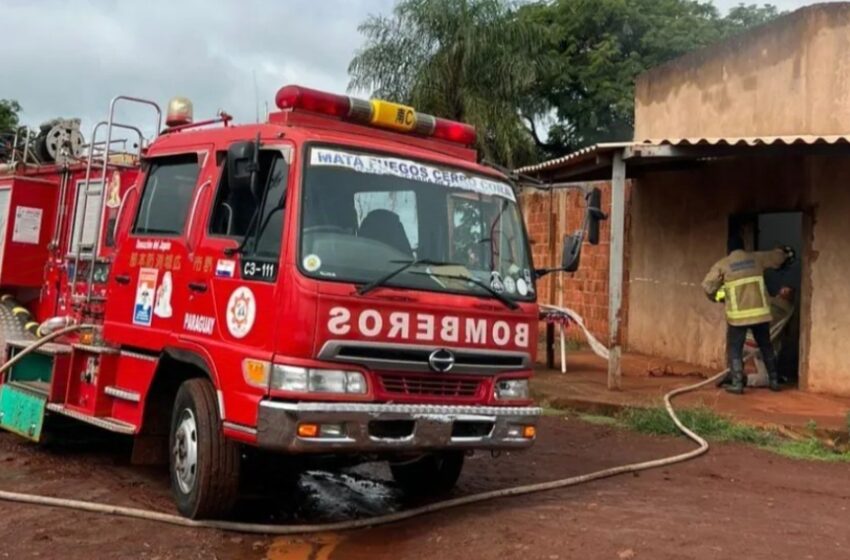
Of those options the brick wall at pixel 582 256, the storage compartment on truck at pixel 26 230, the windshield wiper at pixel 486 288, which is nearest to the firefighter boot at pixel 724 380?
the brick wall at pixel 582 256

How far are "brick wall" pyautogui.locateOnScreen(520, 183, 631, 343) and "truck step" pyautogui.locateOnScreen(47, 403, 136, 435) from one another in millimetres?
8972

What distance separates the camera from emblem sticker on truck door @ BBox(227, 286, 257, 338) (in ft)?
16.5

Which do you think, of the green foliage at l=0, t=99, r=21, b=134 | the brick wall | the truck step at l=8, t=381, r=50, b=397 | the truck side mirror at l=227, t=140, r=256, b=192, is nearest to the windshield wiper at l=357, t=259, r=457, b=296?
the truck side mirror at l=227, t=140, r=256, b=192

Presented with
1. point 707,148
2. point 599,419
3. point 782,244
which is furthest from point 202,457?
point 782,244

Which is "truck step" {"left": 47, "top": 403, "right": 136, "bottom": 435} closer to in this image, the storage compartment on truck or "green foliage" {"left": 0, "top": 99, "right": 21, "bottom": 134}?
the storage compartment on truck

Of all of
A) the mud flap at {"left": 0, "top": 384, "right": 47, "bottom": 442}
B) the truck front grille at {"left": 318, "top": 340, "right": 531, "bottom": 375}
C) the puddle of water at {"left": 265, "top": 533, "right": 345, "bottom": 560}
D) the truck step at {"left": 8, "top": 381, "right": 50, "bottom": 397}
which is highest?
the truck front grille at {"left": 318, "top": 340, "right": 531, "bottom": 375}

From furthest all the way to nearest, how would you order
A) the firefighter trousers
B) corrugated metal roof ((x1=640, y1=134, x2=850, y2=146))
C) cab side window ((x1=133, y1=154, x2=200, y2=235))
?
the firefighter trousers, corrugated metal roof ((x1=640, y1=134, x2=850, y2=146)), cab side window ((x1=133, y1=154, x2=200, y2=235))

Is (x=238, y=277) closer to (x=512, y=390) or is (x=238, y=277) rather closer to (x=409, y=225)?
Result: (x=409, y=225)

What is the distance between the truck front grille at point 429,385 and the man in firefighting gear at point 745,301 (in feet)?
18.8

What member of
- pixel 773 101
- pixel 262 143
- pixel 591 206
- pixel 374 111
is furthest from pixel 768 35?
pixel 262 143

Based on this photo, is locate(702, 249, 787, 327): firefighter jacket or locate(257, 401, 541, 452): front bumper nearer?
locate(257, 401, 541, 452): front bumper

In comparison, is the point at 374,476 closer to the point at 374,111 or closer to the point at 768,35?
the point at 374,111

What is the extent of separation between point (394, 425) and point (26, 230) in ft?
15.8

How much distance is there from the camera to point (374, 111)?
5.80 meters
